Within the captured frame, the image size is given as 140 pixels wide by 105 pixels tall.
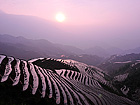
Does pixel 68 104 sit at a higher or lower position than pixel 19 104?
lower

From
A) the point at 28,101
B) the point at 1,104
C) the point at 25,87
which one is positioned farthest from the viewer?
the point at 25,87

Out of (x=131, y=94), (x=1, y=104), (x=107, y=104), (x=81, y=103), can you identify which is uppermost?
(x=1, y=104)

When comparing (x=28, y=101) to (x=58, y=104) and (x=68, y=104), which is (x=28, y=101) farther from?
(x=68, y=104)

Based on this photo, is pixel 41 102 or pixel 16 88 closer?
pixel 41 102

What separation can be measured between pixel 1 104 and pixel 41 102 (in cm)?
185

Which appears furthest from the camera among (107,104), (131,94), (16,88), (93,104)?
(131,94)

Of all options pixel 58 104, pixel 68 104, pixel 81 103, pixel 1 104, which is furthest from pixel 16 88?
pixel 81 103

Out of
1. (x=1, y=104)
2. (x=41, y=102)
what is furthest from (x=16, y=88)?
(x=1, y=104)

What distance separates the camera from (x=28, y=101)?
16.3 ft

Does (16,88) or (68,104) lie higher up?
(16,88)

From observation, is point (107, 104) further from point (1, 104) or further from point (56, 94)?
point (1, 104)

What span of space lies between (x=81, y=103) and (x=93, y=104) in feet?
3.48

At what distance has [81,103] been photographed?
23.4 ft

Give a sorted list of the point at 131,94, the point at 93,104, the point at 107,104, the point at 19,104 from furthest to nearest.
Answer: the point at 131,94 → the point at 107,104 → the point at 93,104 → the point at 19,104
